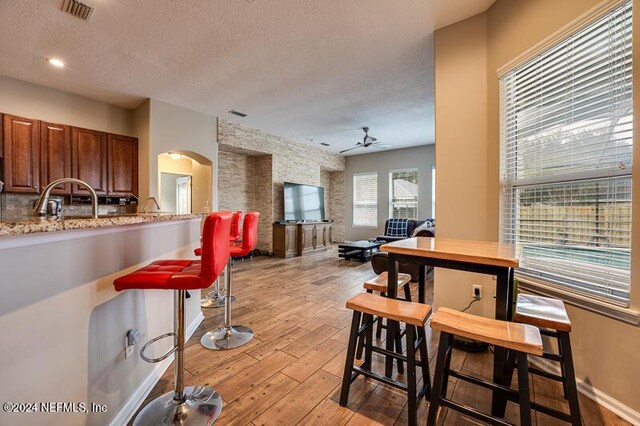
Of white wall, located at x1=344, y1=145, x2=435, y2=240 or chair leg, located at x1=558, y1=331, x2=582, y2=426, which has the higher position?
white wall, located at x1=344, y1=145, x2=435, y2=240

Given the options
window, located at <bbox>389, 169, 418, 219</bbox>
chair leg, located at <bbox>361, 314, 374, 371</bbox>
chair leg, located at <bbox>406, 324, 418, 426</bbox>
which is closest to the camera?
chair leg, located at <bbox>406, 324, 418, 426</bbox>

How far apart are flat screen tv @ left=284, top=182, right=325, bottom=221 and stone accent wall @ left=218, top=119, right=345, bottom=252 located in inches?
8.2

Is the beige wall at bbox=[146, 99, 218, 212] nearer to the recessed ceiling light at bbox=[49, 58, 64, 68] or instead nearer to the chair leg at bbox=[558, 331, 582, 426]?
the recessed ceiling light at bbox=[49, 58, 64, 68]

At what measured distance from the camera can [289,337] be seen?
251cm

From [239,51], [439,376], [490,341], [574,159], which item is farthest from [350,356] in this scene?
[239,51]

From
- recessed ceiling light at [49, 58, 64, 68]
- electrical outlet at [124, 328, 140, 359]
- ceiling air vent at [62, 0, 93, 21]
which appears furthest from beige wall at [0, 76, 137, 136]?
electrical outlet at [124, 328, 140, 359]

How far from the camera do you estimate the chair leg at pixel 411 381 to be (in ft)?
4.48

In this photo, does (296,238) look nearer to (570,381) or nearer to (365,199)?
(365,199)

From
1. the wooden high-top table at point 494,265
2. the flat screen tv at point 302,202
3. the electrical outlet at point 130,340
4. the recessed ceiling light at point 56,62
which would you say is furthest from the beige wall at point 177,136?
the wooden high-top table at point 494,265

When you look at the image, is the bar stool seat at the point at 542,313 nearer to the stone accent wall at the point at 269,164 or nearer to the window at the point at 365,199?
the stone accent wall at the point at 269,164

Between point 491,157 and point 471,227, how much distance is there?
60 cm

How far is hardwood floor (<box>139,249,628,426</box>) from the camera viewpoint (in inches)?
61.1

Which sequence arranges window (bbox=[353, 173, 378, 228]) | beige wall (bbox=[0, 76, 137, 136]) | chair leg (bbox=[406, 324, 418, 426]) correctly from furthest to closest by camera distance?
window (bbox=[353, 173, 378, 228]) → beige wall (bbox=[0, 76, 137, 136]) → chair leg (bbox=[406, 324, 418, 426])

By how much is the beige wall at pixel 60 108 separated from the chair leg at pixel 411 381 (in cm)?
534
